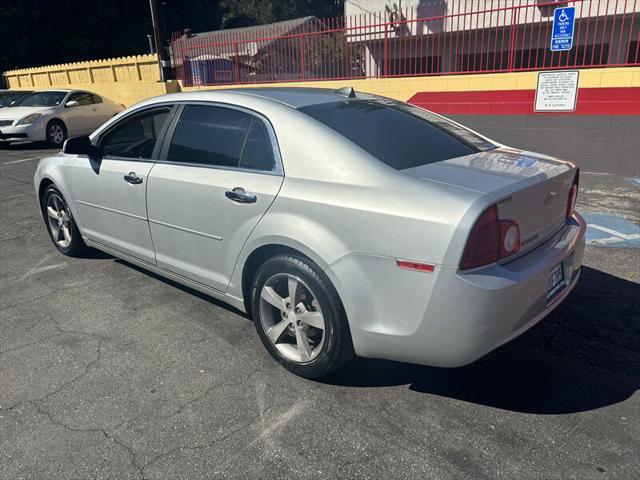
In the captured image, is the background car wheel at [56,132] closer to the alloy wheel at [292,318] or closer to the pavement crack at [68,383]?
the pavement crack at [68,383]

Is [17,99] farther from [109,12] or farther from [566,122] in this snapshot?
[109,12]

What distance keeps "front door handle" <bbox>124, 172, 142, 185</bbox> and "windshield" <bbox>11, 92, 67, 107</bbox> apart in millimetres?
10863

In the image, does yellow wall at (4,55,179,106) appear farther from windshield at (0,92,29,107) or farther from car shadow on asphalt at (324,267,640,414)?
car shadow on asphalt at (324,267,640,414)

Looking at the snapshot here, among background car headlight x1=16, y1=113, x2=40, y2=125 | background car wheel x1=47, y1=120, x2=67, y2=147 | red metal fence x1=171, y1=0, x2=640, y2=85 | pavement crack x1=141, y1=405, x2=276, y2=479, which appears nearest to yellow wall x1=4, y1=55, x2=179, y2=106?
red metal fence x1=171, y1=0, x2=640, y2=85

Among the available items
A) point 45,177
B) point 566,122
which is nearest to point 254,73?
point 566,122

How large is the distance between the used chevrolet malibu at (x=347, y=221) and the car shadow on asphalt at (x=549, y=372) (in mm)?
351

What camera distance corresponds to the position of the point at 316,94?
3.42 metres

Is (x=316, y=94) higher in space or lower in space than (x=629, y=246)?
higher

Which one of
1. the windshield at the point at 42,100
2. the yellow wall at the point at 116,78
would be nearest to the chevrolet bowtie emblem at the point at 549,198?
the windshield at the point at 42,100

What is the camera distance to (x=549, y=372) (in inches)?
116

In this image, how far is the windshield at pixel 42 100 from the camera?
42.3ft

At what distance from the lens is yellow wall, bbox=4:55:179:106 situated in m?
15.8

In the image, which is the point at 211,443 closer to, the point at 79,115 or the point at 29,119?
the point at 29,119

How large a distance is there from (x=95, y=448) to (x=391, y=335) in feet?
4.86
